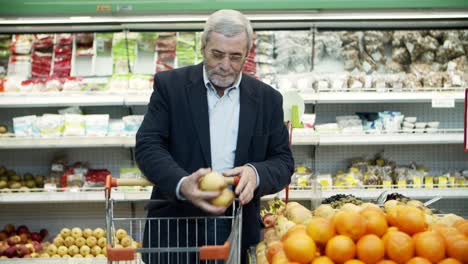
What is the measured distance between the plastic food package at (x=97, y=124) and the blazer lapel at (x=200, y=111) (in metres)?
2.48

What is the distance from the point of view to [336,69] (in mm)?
5176

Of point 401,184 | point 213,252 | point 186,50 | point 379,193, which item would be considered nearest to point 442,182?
point 401,184

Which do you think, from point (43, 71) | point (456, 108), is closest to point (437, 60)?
point (456, 108)

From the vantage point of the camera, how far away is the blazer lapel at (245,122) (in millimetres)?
2438

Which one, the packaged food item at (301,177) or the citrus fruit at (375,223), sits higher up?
the citrus fruit at (375,223)

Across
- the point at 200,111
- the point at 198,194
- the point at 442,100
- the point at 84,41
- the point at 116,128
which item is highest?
the point at 84,41

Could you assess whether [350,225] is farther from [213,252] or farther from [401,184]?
[401,184]

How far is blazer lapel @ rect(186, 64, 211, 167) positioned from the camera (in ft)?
7.89

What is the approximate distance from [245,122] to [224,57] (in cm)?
30

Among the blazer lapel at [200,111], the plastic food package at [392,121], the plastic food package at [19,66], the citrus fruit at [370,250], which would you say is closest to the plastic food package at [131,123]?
the plastic food package at [19,66]

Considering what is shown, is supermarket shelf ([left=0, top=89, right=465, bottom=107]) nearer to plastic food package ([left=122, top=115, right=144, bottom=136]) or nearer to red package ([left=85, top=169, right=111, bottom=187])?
plastic food package ([left=122, top=115, right=144, bottom=136])

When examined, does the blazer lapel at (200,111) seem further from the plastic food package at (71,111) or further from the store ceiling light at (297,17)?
the plastic food package at (71,111)

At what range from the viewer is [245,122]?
245 centimetres

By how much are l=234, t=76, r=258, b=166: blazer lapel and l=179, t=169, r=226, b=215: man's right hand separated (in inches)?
15.3
